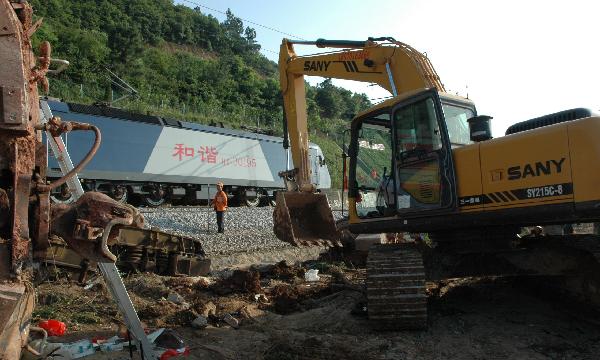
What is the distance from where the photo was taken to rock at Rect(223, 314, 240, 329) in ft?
17.4

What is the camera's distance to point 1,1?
2344 mm

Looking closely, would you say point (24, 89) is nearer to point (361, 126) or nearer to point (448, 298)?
point (361, 126)

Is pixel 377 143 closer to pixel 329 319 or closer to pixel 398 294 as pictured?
pixel 398 294

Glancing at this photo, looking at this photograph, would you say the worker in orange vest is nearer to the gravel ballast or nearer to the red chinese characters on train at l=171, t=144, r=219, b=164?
the gravel ballast

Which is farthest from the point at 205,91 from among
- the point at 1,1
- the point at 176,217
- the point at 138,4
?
the point at 1,1

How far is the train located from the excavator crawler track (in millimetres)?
11450

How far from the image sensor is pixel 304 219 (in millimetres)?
9039

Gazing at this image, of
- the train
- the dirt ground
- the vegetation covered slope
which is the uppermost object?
the vegetation covered slope

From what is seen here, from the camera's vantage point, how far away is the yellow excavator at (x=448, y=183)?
437 cm

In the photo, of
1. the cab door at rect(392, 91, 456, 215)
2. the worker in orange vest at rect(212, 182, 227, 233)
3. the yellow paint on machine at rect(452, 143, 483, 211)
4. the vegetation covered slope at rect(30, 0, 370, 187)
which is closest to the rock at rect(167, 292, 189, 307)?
the cab door at rect(392, 91, 456, 215)

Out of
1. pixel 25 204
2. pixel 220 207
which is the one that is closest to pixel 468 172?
pixel 25 204

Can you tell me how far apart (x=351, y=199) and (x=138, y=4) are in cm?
6122

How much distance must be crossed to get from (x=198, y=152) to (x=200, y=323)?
1650cm

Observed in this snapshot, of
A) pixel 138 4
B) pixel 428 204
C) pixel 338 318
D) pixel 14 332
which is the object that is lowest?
pixel 338 318
